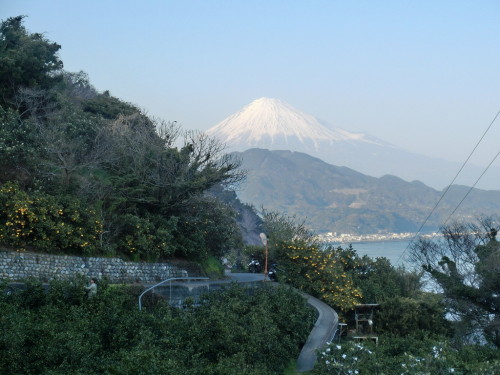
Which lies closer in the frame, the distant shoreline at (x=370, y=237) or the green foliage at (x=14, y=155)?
the green foliage at (x=14, y=155)

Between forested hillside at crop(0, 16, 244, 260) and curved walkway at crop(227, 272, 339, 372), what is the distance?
5591 mm

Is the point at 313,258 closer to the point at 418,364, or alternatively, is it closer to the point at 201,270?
the point at 201,270

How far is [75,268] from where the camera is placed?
22703 millimetres

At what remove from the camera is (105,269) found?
23.7 m

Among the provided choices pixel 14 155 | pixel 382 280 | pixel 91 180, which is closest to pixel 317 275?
pixel 382 280

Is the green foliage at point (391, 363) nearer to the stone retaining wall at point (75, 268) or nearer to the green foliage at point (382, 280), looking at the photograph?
the stone retaining wall at point (75, 268)

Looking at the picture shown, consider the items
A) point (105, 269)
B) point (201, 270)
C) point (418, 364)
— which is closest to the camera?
point (418, 364)

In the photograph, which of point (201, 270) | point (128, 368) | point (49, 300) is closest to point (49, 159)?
point (201, 270)

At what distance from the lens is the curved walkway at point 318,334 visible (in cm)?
2125

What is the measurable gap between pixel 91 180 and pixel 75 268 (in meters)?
5.26

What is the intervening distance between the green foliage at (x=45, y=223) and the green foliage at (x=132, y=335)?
126 inches

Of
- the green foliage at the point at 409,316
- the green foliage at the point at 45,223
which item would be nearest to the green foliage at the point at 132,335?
the green foliage at the point at 45,223

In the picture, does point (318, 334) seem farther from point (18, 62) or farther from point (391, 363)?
point (18, 62)

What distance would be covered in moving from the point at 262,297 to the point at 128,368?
35.9ft
